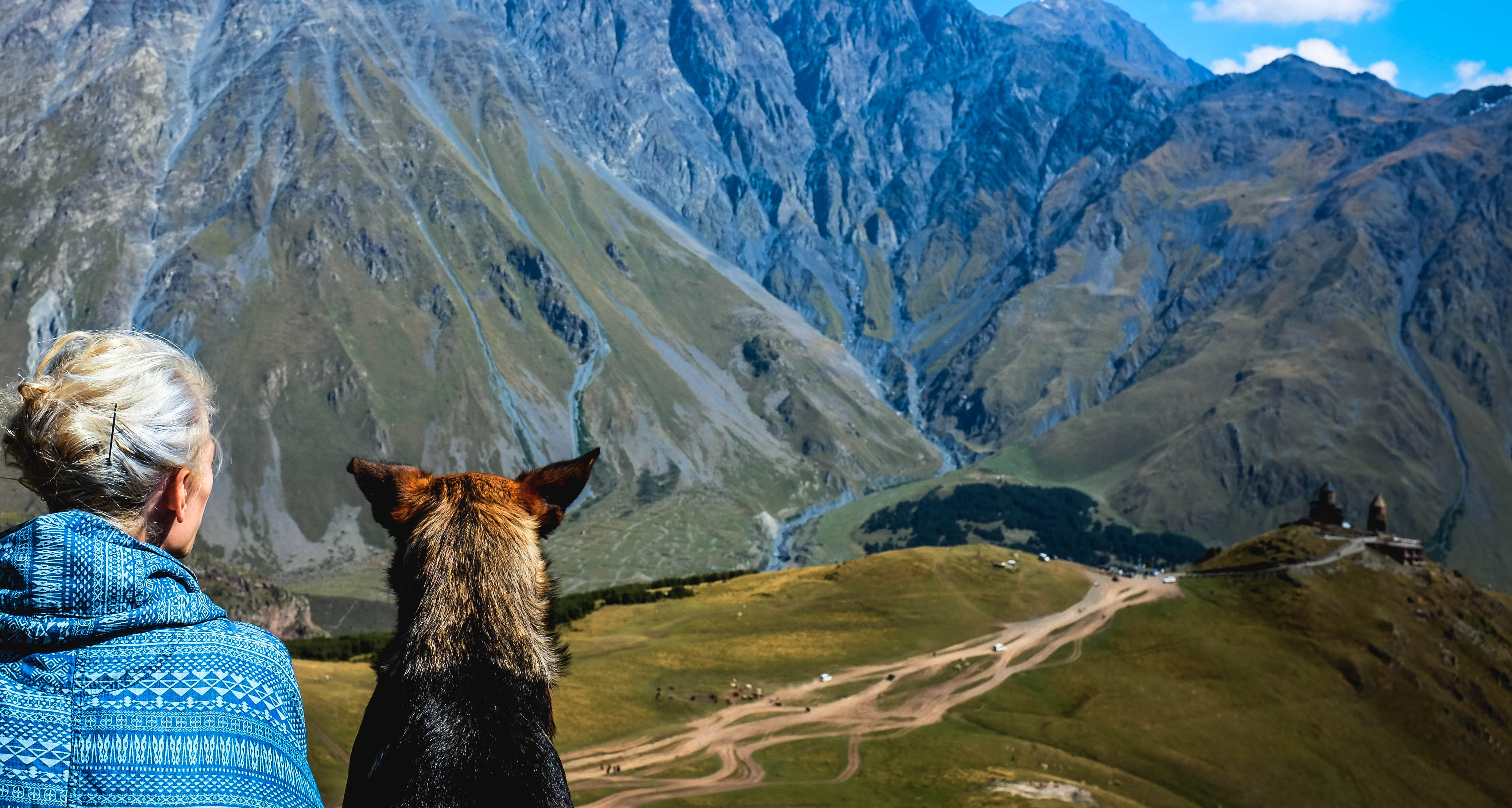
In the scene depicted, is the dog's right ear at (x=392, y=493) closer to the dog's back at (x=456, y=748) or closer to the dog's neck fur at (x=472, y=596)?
the dog's neck fur at (x=472, y=596)

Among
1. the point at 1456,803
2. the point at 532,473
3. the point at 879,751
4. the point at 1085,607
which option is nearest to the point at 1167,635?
the point at 1085,607

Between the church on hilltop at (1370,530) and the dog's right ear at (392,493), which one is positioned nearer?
the dog's right ear at (392,493)

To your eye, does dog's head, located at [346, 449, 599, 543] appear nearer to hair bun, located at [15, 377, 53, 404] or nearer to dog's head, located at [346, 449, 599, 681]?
dog's head, located at [346, 449, 599, 681]

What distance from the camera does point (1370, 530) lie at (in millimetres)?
105938

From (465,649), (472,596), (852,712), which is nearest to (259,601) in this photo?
(852,712)

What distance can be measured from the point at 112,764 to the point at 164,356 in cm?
193

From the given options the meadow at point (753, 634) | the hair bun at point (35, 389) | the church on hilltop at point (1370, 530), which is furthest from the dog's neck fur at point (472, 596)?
the church on hilltop at point (1370, 530)

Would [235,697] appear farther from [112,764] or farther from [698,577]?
[698,577]

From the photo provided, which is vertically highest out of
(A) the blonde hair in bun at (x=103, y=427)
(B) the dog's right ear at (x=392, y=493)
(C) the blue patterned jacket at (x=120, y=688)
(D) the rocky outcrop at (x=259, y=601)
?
(A) the blonde hair in bun at (x=103, y=427)

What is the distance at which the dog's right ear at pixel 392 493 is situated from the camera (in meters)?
6.29

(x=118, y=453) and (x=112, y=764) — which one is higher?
(x=118, y=453)

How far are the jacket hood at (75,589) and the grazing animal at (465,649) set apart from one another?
4.15 feet

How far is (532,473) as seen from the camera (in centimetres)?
640

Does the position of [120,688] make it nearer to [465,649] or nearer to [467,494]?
[465,649]
